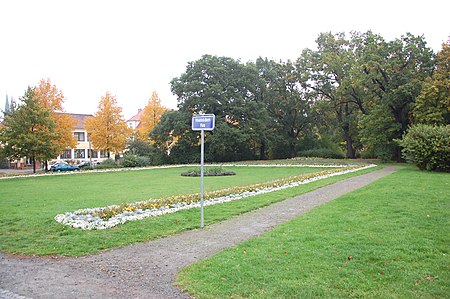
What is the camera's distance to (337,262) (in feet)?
16.6

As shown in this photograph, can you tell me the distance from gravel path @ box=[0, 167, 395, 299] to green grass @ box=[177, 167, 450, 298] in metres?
0.40

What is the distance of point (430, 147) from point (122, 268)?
855 inches

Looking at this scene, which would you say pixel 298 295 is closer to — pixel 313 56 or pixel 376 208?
pixel 376 208

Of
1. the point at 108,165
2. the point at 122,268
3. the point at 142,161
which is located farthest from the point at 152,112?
the point at 122,268

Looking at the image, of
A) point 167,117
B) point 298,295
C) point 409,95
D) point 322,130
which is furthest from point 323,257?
point 322,130

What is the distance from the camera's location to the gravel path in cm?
443

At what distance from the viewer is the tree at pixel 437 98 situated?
1065 inches

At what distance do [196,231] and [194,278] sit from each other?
2.91 metres

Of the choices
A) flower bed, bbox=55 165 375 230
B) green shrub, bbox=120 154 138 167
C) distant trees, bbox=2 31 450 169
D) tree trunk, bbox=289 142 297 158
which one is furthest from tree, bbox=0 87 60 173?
tree trunk, bbox=289 142 297 158

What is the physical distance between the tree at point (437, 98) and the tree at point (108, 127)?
30.7 metres

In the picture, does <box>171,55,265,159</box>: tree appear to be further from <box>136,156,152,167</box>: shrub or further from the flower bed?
the flower bed

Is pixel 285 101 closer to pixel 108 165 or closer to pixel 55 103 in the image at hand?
pixel 108 165

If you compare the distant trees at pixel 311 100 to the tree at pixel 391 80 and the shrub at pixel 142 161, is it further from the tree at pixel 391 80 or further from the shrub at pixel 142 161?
the shrub at pixel 142 161

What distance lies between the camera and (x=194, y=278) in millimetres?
4723
